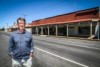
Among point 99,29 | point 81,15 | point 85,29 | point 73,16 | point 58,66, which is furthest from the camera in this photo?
point 73,16

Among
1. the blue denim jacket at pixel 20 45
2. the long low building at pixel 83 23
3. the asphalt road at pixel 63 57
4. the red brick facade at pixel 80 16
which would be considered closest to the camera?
the blue denim jacket at pixel 20 45

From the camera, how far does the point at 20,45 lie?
4.64 meters

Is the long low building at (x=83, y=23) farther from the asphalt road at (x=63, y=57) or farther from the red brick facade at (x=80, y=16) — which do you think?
the asphalt road at (x=63, y=57)

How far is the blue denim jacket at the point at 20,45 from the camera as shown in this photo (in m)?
4.65

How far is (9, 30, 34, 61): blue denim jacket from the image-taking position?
15.3 feet

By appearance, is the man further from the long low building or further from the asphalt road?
the long low building

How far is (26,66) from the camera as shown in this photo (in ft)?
15.4

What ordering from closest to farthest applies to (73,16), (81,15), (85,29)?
(85,29) → (81,15) → (73,16)

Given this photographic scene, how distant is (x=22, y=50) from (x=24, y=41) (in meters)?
0.25

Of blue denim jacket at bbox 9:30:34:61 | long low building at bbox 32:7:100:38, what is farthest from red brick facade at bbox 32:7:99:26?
blue denim jacket at bbox 9:30:34:61

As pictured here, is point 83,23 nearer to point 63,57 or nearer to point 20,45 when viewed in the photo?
point 63,57

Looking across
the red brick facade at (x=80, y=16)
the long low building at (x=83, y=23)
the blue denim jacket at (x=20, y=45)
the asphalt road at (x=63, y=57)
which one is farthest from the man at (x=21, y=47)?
the red brick facade at (x=80, y=16)

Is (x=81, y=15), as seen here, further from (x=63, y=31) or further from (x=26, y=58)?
(x=26, y=58)

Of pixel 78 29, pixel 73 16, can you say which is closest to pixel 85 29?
pixel 78 29
